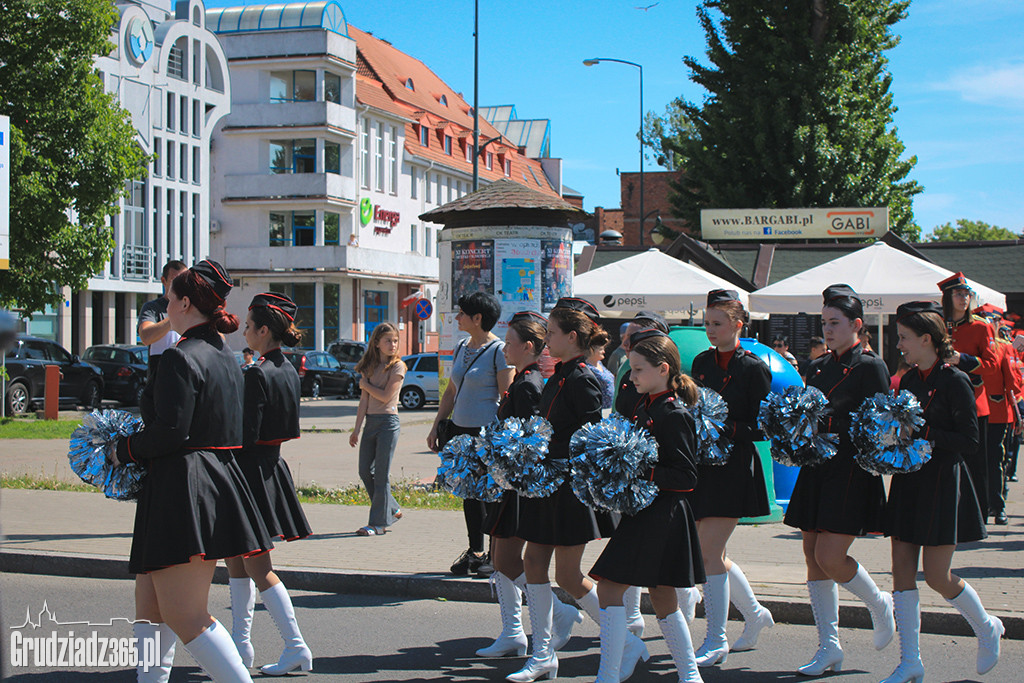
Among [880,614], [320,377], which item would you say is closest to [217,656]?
[880,614]

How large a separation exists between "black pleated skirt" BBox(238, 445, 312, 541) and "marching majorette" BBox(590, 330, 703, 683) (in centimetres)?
174

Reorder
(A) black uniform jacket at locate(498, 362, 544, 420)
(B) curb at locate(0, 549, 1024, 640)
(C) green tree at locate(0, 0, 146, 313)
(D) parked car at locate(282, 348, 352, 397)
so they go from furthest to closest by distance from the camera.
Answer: (D) parked car at locate(282, 348, 352, 397) < (C) green tree at locate(0, 0, 146, 313) < (B) curb at locate(0, 549, 1024, 640) < (A) black uniform jacket at locate(498, 362, 544, 420)

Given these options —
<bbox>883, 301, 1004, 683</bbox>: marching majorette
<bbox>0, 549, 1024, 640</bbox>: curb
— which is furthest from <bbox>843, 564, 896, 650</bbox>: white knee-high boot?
<bbox>0, 549, 1024, 640</bbox>: curb

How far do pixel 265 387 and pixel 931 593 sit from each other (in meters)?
4.50

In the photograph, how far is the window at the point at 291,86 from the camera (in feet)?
148

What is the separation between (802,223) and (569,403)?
2339 cm

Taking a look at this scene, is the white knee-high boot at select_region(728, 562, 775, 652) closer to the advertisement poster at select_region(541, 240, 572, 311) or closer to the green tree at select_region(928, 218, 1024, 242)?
the advertisement poster at select_region(541, 240, 572, 311)

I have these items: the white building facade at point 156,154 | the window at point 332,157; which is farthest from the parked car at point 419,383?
the window at point 332,157

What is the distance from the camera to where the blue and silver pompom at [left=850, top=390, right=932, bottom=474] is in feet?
15.9

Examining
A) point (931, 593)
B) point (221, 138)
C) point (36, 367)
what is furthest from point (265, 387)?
point (221, 138)

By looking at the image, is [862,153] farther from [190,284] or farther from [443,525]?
[190,284]

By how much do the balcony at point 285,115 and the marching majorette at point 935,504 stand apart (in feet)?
135

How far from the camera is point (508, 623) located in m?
5.63

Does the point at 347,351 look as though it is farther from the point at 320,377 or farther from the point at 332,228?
the point at 332,228
